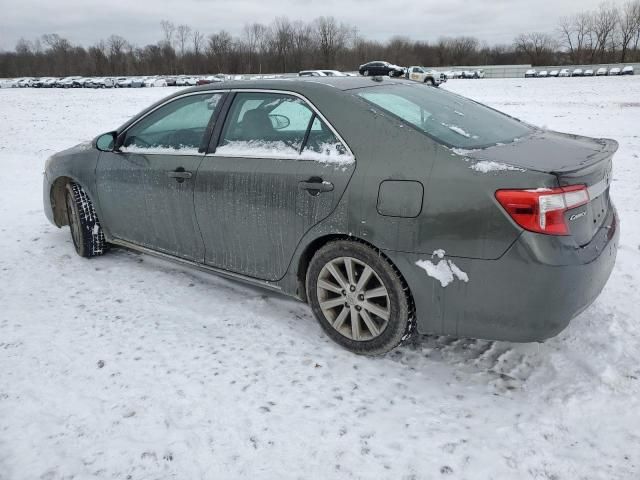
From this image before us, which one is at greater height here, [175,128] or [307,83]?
[307,83]

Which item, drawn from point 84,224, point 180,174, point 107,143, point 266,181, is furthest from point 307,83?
point 84,224

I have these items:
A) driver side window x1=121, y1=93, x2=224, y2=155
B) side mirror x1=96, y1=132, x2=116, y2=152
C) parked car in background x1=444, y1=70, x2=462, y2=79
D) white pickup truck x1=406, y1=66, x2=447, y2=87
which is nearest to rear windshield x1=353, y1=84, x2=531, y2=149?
driver side window x1=121, y1=93, x2=224, y2=155

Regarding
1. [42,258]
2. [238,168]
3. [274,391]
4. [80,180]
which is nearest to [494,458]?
[274,391]

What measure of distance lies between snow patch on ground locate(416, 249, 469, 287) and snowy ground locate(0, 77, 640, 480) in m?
0.65

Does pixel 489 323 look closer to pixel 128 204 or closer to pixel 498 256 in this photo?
pixel 498 256

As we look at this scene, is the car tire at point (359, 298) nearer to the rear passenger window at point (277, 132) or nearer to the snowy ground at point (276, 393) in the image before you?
the snowy ground at point (276, 393)

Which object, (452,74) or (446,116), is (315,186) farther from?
(452,74)

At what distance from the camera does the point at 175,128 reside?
12.9 ft

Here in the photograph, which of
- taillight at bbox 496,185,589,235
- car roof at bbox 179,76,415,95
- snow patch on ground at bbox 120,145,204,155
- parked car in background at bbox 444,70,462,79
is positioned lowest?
taillight at bbox 496,185,589,235

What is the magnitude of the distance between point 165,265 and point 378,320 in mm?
2389

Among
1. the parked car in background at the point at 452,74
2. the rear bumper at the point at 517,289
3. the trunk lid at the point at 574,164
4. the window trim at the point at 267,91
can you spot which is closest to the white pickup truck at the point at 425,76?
the parked car in background at the point at 452,74

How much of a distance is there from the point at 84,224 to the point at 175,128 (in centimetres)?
142

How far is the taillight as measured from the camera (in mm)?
2359

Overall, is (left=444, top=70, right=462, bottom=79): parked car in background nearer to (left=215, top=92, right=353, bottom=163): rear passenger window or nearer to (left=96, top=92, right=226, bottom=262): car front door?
(left=96, top=92, right=226, bottom=262): car front door
